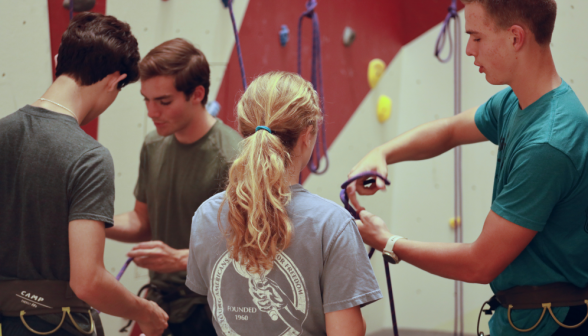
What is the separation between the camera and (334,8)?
261cm

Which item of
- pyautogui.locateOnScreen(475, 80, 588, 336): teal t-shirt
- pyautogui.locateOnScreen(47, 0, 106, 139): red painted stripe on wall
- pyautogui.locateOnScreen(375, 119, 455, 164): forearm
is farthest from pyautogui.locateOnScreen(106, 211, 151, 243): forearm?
pyautogui.locateOnScreen(475, 80, 588, 336): teal t-shirt

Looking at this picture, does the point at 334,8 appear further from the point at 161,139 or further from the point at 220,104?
the point at 161,139

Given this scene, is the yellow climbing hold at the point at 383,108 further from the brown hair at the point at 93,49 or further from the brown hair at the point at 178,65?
the brown hair at the point at 93,49

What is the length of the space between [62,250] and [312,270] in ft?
2.07

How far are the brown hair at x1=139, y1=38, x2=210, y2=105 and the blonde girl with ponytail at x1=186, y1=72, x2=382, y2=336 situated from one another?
2.38 feet

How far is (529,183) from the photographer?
1.07m

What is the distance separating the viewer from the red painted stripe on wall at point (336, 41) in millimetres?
2209

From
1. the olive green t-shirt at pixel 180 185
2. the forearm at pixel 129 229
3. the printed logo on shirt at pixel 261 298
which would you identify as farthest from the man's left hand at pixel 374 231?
the forearm at pixel 129 229

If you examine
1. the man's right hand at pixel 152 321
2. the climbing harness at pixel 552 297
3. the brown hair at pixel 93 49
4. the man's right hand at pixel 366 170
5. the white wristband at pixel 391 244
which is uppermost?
the brown hair at pixel 93 49

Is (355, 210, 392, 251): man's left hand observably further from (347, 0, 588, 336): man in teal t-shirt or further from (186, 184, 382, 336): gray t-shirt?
(186, 184, 382, 336): gray t-shirt

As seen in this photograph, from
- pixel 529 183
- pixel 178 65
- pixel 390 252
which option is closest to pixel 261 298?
pixel 390 252

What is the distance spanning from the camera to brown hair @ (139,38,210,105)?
1.66m

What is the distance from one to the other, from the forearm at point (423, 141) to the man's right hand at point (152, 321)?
0.81m

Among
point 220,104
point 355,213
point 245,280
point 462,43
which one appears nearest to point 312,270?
point 245,280
